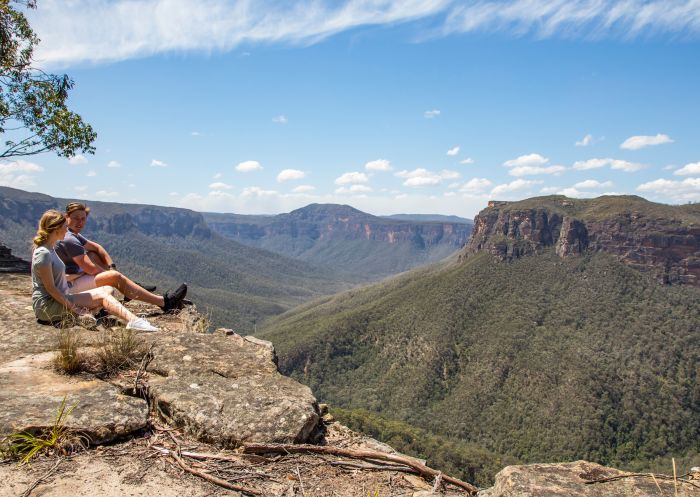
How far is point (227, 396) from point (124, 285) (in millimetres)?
3944

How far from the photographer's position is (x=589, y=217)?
9094cm

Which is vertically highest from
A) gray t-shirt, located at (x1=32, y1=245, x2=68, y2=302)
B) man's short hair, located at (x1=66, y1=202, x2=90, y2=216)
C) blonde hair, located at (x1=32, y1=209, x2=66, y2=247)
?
man's short hair, located at (x1=66, y1=202, x2=90, y2=216)

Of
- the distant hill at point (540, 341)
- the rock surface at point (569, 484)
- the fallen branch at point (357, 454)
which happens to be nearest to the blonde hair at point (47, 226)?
the fallen branch at point (357, 454)

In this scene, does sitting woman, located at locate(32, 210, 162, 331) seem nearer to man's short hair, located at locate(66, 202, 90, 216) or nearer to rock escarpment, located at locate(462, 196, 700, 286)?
man's short hair, located at locate(66, 202, 90, 216)

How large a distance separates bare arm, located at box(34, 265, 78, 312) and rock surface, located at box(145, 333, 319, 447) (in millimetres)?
1398

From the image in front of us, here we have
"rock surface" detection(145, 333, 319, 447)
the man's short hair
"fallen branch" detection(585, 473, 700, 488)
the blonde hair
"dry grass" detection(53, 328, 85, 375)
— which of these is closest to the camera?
"fallen branch" detection(585, 473, 700, 488)

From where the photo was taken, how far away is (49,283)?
5074 mm

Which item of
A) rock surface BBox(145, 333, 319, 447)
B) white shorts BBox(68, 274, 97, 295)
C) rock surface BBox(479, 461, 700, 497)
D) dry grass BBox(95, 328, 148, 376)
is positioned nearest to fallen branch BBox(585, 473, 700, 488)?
rock surface BBox(479, 461, 700, 497)

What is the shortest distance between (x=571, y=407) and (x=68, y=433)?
62.9 meters

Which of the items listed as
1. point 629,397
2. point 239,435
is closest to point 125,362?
point 239,435

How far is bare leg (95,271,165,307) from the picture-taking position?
20.9 feet

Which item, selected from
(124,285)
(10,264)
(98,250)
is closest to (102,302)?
(124,285)

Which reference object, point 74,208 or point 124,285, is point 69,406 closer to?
point 124,285

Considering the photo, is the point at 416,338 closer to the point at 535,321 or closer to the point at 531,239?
the point at 535,321
